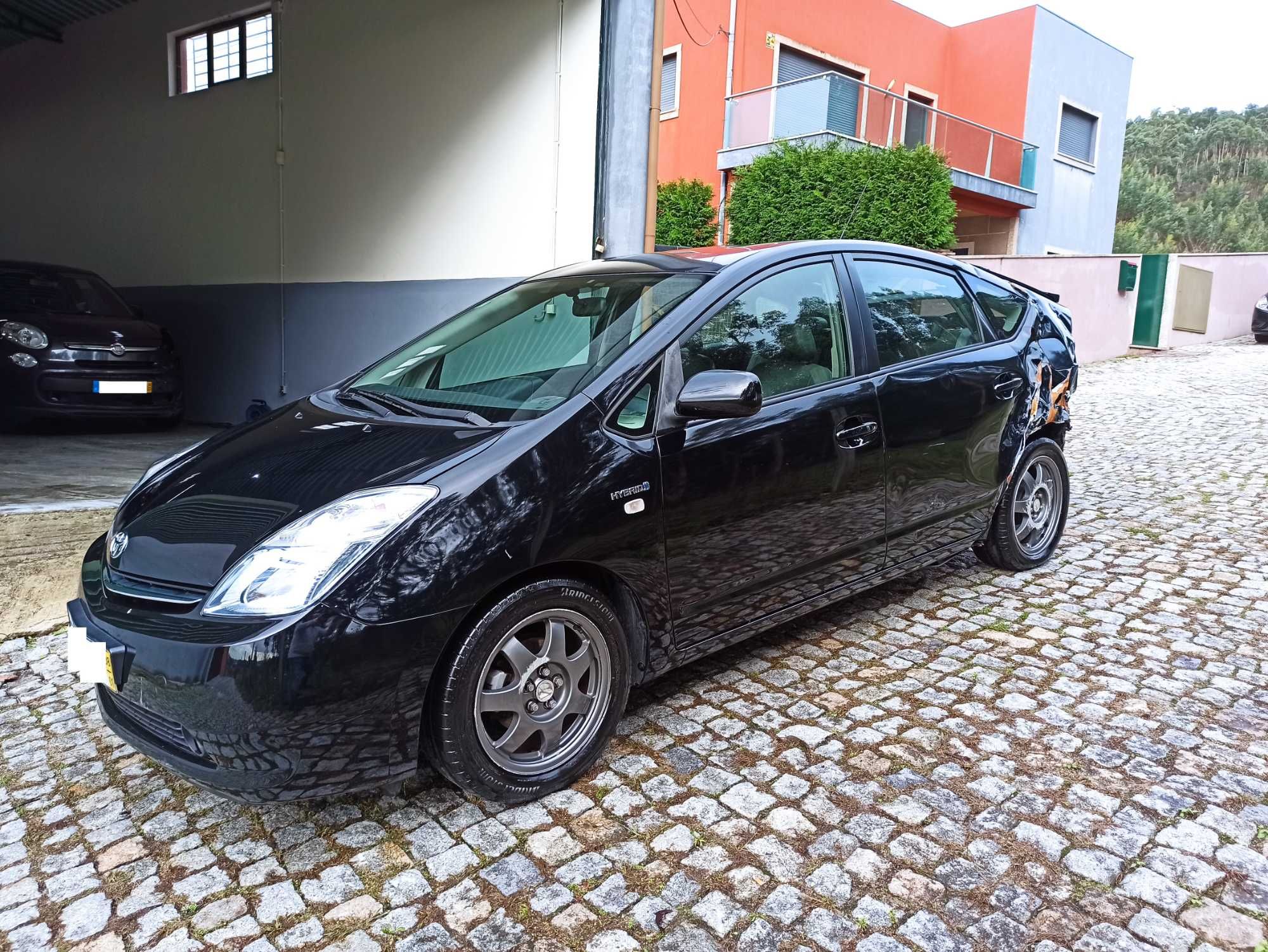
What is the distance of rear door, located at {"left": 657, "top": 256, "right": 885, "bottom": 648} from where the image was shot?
297 cm

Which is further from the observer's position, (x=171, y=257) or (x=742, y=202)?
(x=742, y=202)

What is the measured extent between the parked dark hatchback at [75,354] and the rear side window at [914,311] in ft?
23.8

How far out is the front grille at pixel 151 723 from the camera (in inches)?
92.7

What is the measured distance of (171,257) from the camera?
10797 millimetres

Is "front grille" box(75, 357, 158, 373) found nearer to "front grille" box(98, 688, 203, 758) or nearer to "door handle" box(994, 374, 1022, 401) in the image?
"front grille" box(98, 688, 203, 758)

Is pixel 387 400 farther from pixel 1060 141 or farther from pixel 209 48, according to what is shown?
pixel 1060 141

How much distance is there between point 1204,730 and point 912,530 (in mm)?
1228

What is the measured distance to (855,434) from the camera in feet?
11.3

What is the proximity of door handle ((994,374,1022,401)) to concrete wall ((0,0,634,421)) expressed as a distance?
3313 mm

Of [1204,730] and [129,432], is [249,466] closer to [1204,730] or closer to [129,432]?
[1204,730]

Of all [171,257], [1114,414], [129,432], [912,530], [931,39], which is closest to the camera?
[912,530]

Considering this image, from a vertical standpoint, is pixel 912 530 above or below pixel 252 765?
above

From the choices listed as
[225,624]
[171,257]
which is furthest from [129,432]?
[225,624]

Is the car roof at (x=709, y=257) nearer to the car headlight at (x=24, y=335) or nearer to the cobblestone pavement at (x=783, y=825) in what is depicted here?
the cobblestone pavement at (x=783, y=825)
